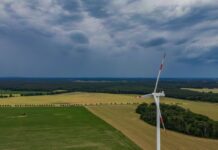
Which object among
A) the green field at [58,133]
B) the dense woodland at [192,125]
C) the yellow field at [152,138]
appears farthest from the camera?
the dense woodland at [192,125]

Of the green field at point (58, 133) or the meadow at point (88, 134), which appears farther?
the meadow at point (88, 134)

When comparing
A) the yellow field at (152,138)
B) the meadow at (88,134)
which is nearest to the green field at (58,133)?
the meadow at (88,134)

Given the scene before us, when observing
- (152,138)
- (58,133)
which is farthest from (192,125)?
(58,133)

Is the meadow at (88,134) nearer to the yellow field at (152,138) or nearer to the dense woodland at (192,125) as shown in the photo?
the yellow field at (152,138)

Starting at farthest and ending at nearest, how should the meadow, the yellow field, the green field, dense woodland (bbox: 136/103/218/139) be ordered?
1. dense woodland (bbox: 136/103/218/139)
2. the meadow
3. the green field
4. the yellow field

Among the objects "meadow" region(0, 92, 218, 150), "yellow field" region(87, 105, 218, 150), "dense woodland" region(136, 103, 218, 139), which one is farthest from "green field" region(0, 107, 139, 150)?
"dense woodland" region(136, 103, 218, 139)

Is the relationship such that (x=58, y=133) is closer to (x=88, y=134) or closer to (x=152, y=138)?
(x=88, y=134)

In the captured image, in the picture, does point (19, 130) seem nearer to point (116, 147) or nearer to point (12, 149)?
point (12, 149)

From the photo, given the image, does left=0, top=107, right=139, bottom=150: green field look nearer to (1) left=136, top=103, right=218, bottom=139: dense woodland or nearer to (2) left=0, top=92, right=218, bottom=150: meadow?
(2) left=0, top=92, right=218, bottom=150: meadow
